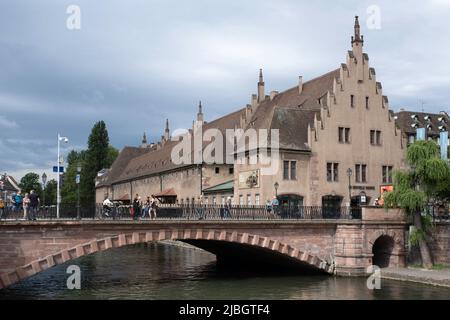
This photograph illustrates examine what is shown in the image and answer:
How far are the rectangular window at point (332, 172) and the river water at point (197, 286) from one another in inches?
486

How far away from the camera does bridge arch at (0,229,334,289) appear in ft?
97.9

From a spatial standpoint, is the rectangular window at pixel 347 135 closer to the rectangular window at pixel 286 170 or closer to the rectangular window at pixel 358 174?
the rectangular window at pixel 358 174

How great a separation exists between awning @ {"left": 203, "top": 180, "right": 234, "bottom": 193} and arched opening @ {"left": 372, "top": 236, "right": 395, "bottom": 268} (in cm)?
1941

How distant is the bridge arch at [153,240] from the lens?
2983 centimetres

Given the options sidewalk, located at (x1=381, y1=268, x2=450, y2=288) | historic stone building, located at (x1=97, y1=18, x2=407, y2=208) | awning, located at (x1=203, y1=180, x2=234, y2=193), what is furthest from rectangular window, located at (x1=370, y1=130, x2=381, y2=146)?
sidewalk, located at (x1=381, y1=268, x2=450, y2=288)

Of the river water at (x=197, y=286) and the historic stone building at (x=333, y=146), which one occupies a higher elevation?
the historic stone building at (x=333, y=146)

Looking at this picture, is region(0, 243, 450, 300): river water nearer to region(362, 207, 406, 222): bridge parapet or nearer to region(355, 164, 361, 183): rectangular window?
region(362, 207, 406, 222): bridge parapet

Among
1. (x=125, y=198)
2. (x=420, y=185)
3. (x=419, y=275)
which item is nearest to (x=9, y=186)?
(x=125, y=198)

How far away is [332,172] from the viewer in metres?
52.3

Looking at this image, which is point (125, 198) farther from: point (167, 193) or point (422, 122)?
point (422, 122)

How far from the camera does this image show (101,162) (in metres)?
108

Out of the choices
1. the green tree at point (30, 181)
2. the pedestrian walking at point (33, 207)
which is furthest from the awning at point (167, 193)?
the green tree at point (30, 181)
